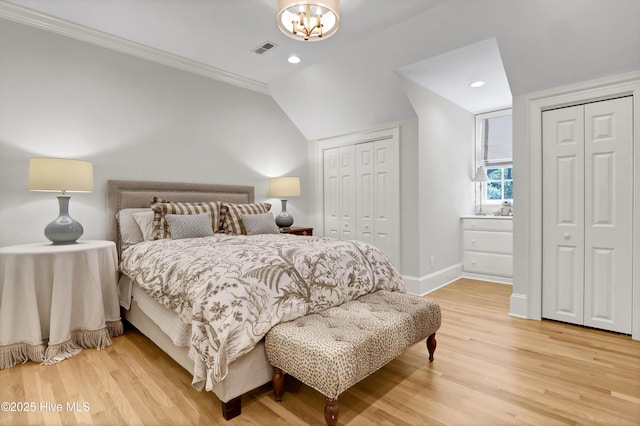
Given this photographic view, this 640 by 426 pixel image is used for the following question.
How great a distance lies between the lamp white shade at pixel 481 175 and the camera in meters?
4.72

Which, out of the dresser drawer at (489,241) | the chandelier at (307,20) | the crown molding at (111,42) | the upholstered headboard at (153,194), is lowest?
the dresser drawer at (489,241)

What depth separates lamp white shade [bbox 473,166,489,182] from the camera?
4.72 m

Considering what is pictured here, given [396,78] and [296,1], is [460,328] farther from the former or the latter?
[296,1]

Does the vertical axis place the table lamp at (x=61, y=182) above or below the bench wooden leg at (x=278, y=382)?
above

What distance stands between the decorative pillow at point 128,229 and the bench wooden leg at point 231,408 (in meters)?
1.97

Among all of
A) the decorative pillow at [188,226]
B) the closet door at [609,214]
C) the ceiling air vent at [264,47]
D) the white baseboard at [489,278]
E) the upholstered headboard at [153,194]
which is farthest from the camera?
the white baseboard at [489,278]

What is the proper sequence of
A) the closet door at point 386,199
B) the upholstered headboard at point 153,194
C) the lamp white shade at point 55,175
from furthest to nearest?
the closet door at point 386,199, the upholstered headboard at point 153,194, the lamp white shade at point 55,175

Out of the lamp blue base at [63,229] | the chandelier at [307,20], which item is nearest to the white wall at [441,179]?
the chandelier at [307,20]

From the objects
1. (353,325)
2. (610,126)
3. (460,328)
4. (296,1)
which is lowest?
(460,328)

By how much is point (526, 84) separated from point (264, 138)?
310 cm

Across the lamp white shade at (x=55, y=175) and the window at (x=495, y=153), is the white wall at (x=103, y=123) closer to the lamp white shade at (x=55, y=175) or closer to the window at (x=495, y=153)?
the lamp white shade at (x=55, y=175)

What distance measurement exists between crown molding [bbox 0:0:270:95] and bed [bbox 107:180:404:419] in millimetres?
1323

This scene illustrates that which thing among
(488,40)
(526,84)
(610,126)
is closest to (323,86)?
(488,40)

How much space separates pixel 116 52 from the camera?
3168mm
